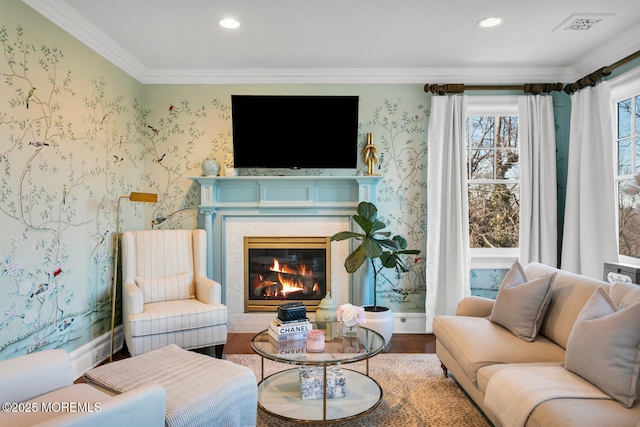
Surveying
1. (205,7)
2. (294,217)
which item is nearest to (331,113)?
(294,217)

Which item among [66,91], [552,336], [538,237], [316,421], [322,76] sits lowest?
[316,421]

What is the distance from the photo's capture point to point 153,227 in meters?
4.32

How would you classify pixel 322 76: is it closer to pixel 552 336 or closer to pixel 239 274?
pixel 239 274

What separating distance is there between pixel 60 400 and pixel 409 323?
3.23 metres

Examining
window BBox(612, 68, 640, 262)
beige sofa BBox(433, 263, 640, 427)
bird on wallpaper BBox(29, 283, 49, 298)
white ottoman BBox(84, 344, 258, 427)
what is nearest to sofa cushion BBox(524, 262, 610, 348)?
beige sofa BBox(433, 263, 640, 427)

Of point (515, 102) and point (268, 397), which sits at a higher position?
point (515, 102)

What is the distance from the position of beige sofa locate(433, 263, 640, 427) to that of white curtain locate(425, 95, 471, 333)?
1172 mm

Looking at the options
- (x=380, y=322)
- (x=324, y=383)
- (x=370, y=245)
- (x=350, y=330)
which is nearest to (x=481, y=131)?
(x=370, y=245)

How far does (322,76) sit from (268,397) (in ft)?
9.69

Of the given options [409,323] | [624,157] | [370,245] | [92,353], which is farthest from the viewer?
[409,323]

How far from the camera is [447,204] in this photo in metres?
4.21

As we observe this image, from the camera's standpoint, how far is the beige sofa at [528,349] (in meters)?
1.73

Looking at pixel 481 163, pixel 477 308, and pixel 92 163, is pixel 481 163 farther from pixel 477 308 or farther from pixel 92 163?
pixel 92 163

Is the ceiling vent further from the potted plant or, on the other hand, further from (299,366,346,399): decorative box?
(299,366,346,399): decorative box
